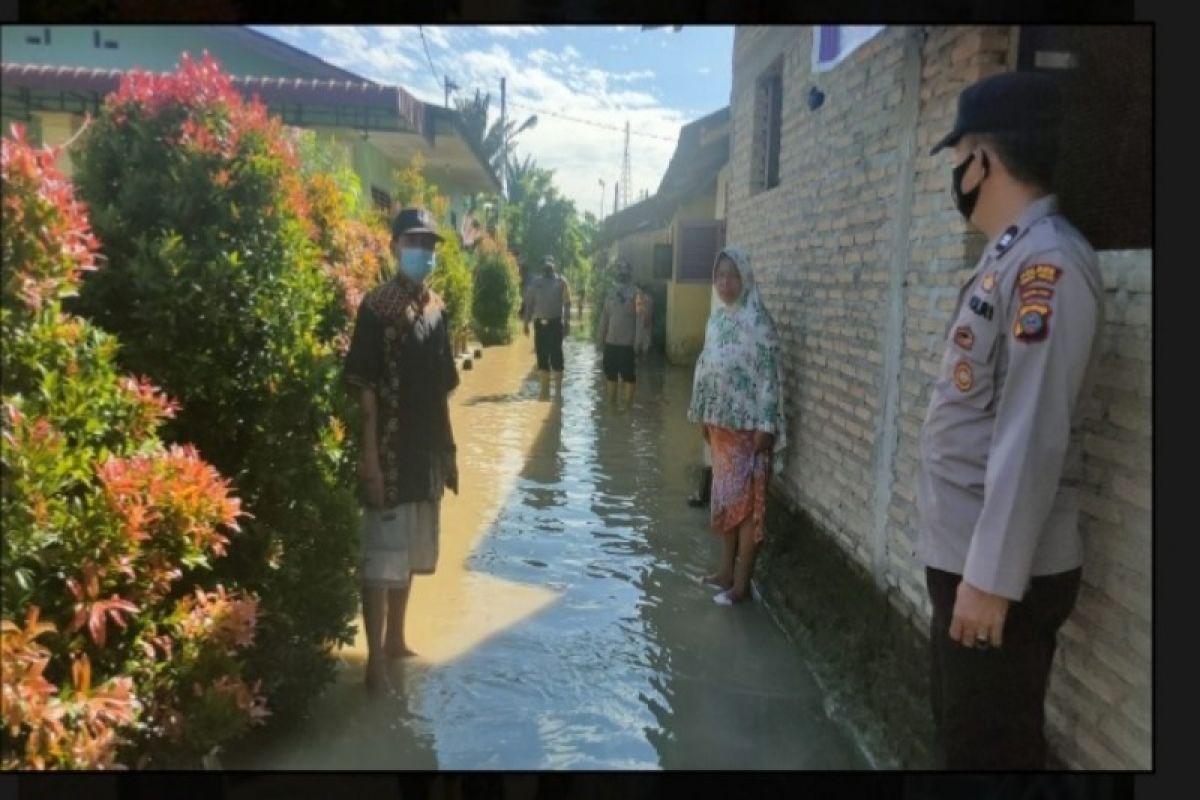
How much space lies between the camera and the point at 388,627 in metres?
3.04

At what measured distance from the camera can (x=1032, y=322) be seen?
175cm

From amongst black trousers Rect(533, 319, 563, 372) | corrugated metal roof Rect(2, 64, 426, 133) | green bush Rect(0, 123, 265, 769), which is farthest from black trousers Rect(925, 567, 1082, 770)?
black trousers Rect(533, 319, 563, 372)

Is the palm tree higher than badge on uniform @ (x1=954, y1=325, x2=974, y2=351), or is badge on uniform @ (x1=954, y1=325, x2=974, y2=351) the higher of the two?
the palm tree

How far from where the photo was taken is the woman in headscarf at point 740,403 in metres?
3.77

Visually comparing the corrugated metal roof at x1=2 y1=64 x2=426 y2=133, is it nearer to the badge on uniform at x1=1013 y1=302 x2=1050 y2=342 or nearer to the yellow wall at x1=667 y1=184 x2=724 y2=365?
the yellow wall at x1=667 y1=184 x2=724 y2=365

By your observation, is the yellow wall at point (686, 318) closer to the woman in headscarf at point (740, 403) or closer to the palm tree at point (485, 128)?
the woman in headscarf at point (740, 403)

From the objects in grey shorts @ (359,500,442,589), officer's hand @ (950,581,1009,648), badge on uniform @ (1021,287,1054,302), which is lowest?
grey shorts @ (359,500,442,589)

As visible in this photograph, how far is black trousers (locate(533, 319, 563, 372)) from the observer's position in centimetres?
490

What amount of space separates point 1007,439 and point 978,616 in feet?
1.24

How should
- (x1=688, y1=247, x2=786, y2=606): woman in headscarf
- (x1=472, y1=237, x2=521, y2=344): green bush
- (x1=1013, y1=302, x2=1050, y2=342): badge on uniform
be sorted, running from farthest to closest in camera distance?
(x1=472, y1=237, x2=521, y2=344): green bush → (x1=688, y1=247, x2=786, y2=606): woman in headscarf → (x1=1013, y1=302, x2=1050, y2=342): badge on uniform

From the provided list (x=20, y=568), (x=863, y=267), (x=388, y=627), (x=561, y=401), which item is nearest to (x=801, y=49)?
(x=863, y=267)

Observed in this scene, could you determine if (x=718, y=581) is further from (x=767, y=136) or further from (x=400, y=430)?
(x=767, y=136)

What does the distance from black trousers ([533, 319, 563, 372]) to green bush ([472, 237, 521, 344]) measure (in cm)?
16

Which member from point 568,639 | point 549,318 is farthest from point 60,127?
point 549,318
